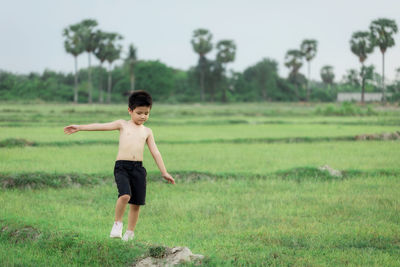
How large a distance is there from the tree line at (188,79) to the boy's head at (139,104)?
2103 inches

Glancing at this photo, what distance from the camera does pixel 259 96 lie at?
67875 millimetres

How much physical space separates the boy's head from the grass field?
1.12 metres

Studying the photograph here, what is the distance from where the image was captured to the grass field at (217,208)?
14.5ft

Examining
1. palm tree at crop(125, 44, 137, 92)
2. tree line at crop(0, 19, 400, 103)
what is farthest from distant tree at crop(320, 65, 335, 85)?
palm tree at crop(125, 44, 137, 92)

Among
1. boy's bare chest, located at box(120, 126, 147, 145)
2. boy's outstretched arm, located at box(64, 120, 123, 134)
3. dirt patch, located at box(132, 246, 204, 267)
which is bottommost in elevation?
dirt patch, located at box(132, 246, 204, 267)

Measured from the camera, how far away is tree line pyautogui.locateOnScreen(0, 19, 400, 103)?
58.8m

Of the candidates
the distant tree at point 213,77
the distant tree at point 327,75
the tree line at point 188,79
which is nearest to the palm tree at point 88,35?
the tree line at point 188,79

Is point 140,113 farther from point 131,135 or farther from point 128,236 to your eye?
point 128,236

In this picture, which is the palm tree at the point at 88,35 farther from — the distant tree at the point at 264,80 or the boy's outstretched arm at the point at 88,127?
the boy's outstretched arm at the point at 88,127

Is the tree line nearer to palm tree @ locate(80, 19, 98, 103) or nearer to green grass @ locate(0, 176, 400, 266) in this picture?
palm tree @ locate(80, 19, 98, 103)

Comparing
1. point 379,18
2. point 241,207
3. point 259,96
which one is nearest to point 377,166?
point 241,207

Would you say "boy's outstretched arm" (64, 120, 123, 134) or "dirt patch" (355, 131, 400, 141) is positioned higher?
"boy's outstretched arm" (64, 120, 123, 134)

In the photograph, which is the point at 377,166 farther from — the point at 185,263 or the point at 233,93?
the point at 233,93

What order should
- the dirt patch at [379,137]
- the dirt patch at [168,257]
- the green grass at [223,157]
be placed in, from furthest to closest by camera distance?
the dirt patch at [379,137] → the green grass at [223,157] → the dirt patch at [168,257]
